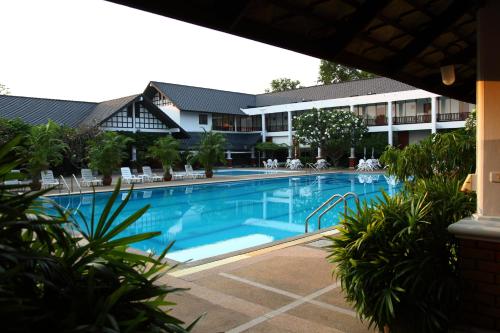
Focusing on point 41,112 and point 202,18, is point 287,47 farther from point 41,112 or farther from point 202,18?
point 41,112

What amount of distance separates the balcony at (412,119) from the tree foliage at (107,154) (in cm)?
2162

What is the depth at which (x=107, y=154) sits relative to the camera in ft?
67.1

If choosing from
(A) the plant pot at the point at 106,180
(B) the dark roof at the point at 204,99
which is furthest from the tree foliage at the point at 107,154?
(B) the dark roof at the point at 204,99

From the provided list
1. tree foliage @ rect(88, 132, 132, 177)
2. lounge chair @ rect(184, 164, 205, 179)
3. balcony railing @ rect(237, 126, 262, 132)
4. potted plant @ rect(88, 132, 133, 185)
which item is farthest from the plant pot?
balcony railing @ rect(237, 126, 262, 132)

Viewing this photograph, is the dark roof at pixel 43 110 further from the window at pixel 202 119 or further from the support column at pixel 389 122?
the support column at pixel 389 122

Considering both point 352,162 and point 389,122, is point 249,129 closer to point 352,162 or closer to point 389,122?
point 352,162

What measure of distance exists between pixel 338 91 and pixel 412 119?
7116mm

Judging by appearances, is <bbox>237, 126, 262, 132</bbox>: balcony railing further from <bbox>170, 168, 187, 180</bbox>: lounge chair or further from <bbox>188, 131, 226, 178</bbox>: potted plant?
<bbox>170, 168, 187, 180</bbox>: lounge chair

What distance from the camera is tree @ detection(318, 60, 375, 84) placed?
49781 mm

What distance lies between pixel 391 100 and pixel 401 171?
85.5ft

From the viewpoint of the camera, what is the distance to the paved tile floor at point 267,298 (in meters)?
3.83

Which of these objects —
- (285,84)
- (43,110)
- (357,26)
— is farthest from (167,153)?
(285,84)

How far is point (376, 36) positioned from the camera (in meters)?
4.27

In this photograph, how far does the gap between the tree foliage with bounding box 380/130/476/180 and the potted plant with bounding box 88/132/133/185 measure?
1592 centimetres
